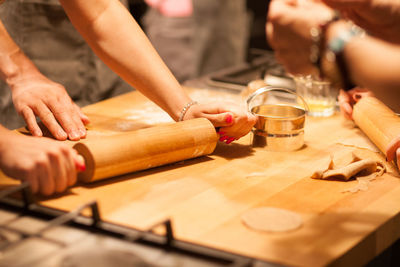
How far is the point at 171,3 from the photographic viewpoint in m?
3.88

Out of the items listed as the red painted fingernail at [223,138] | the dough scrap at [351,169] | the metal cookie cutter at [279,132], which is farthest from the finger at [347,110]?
the red painted fingernail at [223,138]

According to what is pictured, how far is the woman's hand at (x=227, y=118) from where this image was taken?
149 cm

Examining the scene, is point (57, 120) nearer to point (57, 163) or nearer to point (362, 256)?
point (57, 163)

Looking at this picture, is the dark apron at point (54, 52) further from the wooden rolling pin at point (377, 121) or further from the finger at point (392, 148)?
the finger at point (392, 148)

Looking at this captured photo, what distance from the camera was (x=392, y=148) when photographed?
1360mm

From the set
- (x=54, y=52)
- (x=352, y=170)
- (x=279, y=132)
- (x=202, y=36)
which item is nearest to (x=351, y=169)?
(x=352, y=170)

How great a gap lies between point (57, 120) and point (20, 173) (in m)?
0.49

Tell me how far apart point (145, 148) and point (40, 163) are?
29 centimetres

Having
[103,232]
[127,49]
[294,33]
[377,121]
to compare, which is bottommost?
[103,232]

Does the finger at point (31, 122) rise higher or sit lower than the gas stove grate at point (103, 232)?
higher

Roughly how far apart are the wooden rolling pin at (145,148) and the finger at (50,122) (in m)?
0.31

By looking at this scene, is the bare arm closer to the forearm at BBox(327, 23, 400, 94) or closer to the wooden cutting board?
the wooden cutting board

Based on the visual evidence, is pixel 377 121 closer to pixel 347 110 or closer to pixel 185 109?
pixel 347 110

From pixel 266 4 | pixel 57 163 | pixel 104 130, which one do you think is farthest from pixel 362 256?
pixel 266 4
